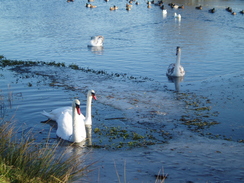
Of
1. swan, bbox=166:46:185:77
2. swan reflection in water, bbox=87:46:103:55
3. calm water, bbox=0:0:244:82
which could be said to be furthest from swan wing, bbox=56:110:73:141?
swan reflection in water, bbox=87:46:103:55

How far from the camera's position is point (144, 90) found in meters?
15.1

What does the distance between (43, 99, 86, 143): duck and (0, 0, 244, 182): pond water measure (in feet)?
1.31

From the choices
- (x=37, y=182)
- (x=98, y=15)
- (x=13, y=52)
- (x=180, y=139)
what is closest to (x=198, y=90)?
(x=180, y=139)

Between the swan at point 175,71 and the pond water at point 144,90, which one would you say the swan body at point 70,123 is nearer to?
the pond water at point 144,90

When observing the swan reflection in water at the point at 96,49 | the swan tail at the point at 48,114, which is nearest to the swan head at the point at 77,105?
the swan tail at the point at 48,114

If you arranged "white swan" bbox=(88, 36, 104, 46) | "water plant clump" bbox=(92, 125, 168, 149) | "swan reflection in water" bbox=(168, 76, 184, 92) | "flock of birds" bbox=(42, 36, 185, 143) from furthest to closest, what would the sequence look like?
"white swan" bbox=(88, 36, 104, 46) < "swan reflection in water" bbox=(168, 76, 184, 92) < "flock of birds" bbox=(42, 36, 185, 143) < "water plant clump" bbox=(92, 125, 168, 149)

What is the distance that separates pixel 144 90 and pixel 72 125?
5464 mm

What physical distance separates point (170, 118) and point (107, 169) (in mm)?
4145

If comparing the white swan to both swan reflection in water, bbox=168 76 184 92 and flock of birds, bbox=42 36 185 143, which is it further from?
flock of birds, bbox=42 36 185 143

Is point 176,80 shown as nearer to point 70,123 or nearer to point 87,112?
point 87,112

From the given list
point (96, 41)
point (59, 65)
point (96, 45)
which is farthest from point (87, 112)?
point (96, 41)

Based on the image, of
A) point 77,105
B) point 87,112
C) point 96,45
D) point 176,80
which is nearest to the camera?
point 77,105

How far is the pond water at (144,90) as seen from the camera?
28.7 feet

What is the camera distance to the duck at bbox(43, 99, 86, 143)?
9.91 m
